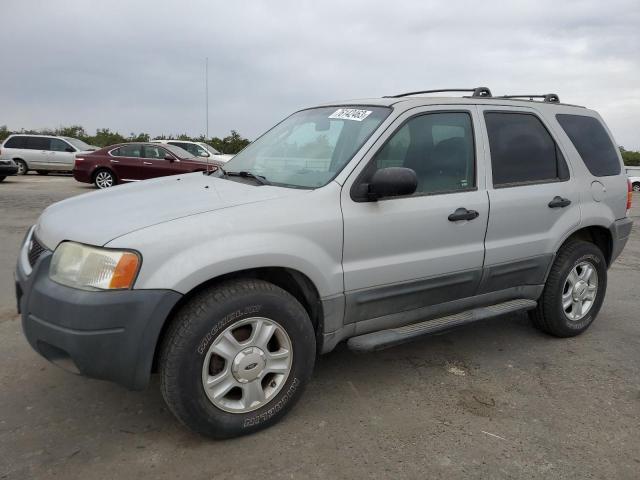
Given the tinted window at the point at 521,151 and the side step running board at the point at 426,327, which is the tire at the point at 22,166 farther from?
the side step running board at the point at 426,327

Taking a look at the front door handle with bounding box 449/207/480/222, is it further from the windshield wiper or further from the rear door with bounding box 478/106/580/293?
the windshield wiper

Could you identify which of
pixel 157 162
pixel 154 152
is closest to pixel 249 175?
pixel 157 162

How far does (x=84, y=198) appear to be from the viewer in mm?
3275

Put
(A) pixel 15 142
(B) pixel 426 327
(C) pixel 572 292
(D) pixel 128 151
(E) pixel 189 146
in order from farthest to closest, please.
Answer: (A) pixel 15 142
(E) pixel 189 146
(D) pixel 128 151
(C) pixel 572 292
(B) pixel 426 327

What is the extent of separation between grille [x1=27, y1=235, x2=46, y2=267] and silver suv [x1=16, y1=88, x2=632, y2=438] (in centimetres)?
2

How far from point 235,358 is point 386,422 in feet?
2.97

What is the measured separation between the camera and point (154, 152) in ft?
48.8

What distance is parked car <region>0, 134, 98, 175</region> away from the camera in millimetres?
19266

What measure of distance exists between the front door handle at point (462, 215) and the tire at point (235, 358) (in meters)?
1.14

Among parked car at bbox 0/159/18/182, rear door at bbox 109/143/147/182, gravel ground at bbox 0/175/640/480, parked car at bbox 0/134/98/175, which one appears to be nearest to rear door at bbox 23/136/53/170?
parked car at bbox 0/134/98/175

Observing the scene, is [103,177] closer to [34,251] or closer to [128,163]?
[128,163]

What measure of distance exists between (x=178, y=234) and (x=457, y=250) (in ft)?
5.74

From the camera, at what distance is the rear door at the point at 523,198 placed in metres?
3.59

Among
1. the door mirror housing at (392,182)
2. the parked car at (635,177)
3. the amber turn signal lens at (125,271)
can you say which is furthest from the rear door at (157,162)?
the parked car at (635,177)
